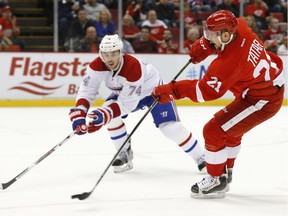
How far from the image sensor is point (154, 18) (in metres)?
9.92

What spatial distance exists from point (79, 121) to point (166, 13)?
609 centimetres

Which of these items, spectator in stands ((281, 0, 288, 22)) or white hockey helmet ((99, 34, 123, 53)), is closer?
white hockey helmet ((99, 34, 123, 53))

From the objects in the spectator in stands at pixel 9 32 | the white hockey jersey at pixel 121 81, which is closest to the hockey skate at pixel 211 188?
the white hockey jersey at pixel 121 81

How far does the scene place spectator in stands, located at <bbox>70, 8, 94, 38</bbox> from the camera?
9539 millimetres

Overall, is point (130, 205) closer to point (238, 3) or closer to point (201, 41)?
point (201, 41)

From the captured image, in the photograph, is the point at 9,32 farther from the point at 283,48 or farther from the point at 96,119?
the point at 96,119

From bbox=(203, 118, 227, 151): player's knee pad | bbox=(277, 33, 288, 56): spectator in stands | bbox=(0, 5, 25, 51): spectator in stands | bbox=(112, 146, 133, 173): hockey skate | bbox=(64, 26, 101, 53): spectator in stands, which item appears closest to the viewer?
bbox=(203, 118, 227, 151): player's knee pad

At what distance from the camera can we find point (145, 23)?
9.91 metres

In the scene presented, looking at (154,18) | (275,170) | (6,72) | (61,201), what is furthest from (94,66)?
(154,18)

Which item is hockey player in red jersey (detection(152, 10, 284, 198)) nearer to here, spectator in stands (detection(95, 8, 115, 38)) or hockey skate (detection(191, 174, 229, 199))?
hockey skate (detection(191, 174, 229, 199))

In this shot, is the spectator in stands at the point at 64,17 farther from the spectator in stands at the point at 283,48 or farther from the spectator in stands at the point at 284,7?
the spectator in stands at the point at 284,7

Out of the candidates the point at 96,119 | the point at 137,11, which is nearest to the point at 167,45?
the point at 137,11

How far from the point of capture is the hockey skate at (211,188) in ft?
12.7

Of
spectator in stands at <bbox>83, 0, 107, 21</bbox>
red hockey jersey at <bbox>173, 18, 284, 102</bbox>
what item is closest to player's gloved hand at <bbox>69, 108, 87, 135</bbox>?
red hockey jersey at <bbox>173, 18, 284, 102</bbox>
